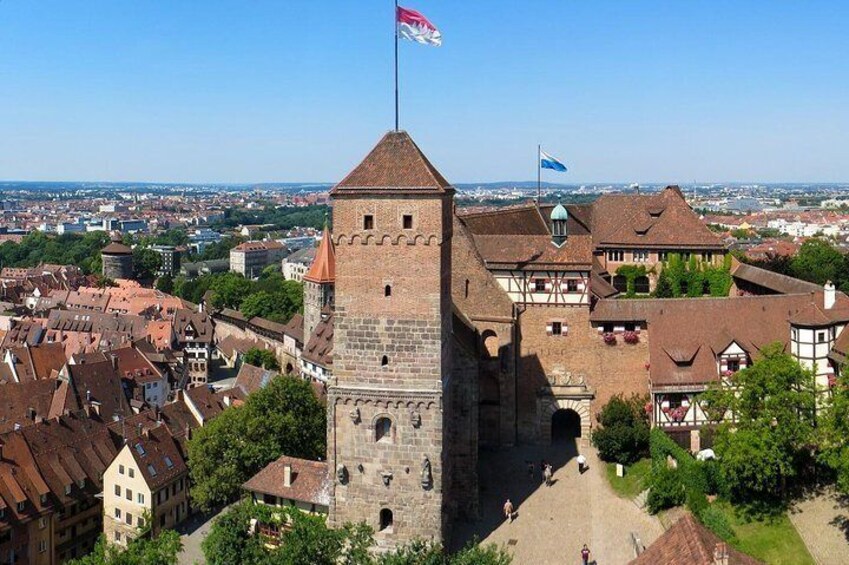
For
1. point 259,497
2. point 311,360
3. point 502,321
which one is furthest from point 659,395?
point 311,360

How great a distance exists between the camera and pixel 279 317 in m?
128

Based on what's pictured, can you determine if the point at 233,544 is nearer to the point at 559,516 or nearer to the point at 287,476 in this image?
the point at 287,476

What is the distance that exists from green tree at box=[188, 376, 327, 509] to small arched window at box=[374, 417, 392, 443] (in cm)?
1349

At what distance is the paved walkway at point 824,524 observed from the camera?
36281 mm

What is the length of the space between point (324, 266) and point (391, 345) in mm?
51254

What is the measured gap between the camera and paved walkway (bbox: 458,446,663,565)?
4009 cm

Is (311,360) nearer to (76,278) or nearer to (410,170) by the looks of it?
(410,170)

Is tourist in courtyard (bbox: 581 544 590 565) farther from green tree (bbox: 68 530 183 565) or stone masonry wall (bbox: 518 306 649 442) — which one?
green tree (bbox: 68 530 183 565)

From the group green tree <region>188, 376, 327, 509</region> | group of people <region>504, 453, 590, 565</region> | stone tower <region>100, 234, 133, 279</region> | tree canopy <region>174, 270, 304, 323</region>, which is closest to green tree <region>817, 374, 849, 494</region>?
group of people <region>504, 453, 590, 565</region>

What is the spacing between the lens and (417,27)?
39062 millimetres

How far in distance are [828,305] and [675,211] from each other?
1901 centimetres

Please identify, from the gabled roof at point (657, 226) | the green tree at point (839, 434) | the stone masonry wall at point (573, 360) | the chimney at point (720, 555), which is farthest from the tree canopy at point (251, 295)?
the chimney at point (720, 555)

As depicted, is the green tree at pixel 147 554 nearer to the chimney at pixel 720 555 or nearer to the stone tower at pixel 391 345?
the stone tower at pixel 391 345

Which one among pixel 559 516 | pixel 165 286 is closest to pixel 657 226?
pixel 559 516
